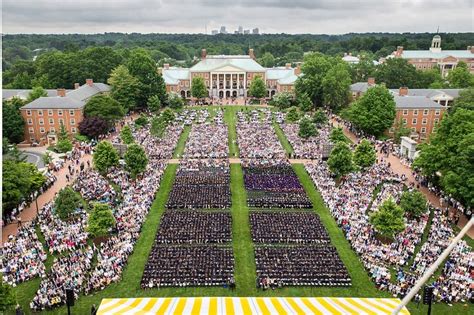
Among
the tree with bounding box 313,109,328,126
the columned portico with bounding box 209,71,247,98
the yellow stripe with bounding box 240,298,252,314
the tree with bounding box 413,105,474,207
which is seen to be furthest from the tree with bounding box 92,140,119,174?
the columned portico with bounding box 209,71,247,98

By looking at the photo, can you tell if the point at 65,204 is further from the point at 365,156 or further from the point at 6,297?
the point at 365,156

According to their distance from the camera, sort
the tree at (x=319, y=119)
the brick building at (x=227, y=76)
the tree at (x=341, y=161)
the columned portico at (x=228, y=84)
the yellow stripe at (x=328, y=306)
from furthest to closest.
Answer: the columned portico at (x=228, y=84) < the brick building at (x=227, y=76) < the tree at (x=319, y=119) < the tree at (x=341, y=161) < the yellow stripe at (x=328, y=306)

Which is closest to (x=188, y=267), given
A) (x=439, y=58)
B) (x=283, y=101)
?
(x=283, y=101)

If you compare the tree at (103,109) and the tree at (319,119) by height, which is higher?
the tree at (103,109)

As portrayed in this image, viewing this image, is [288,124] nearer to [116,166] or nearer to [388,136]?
[388,136]

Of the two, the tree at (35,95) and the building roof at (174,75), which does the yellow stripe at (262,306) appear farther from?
the building roof at (174,75)

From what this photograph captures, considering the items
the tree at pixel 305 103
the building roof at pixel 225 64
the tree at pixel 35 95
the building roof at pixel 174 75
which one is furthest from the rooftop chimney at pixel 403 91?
the tree at pixel 35 95

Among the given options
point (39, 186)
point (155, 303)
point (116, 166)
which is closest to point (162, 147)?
point (116, 166)
